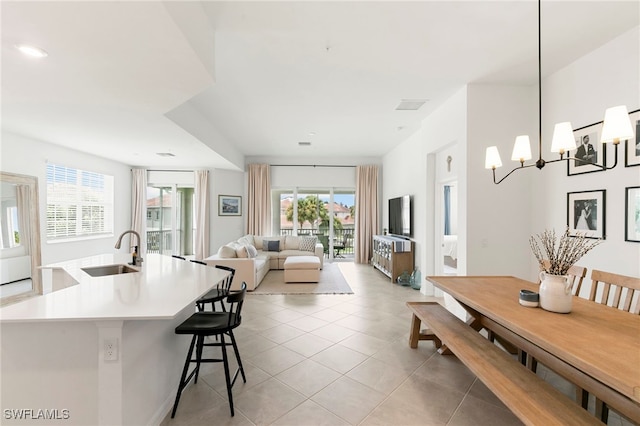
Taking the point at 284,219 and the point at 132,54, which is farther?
the point at 284,219

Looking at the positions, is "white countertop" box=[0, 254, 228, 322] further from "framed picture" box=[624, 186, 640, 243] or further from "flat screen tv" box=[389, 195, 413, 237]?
"flat screen tv" box=[389, 195, 413, 237]

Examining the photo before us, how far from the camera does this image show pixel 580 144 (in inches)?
116

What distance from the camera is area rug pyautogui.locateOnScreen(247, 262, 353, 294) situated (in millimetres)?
5090

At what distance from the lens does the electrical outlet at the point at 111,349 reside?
5.22 ft

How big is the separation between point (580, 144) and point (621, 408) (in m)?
2.52

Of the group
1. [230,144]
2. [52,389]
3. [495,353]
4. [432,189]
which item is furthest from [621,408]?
[230,144]

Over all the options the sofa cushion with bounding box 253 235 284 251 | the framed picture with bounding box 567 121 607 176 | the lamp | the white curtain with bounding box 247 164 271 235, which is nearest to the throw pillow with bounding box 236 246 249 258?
the sofa cushion with bounding box 253 235 284 251

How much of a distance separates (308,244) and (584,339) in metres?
6.05

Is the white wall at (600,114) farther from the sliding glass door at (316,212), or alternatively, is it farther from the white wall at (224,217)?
the white wall at (224,217)

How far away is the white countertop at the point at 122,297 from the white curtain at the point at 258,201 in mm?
5222

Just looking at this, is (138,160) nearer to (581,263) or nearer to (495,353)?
(495,353)

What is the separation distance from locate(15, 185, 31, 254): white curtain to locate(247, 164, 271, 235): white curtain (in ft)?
14.4

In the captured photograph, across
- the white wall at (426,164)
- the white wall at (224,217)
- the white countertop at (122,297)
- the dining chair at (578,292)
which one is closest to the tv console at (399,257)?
the white wall at (426,164)

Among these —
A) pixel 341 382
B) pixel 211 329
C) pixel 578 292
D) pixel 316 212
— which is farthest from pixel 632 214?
pixel 316 212
